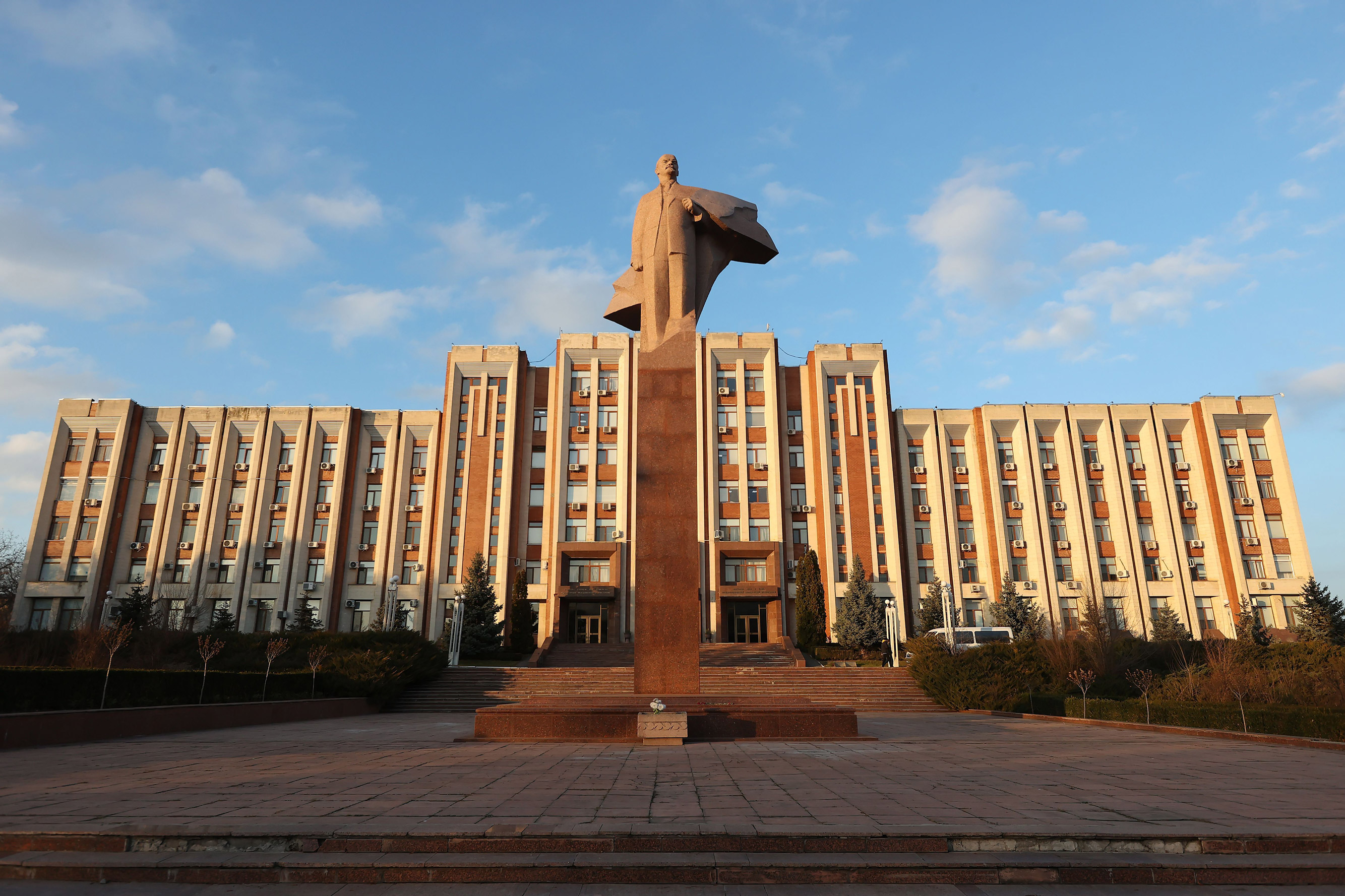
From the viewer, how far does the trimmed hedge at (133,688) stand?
13.4 m

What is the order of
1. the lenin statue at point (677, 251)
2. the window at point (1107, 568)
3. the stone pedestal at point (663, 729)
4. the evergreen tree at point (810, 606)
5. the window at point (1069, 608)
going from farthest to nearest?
1. the window at point (1107, 568)
2. the window at point (1069, 608)
3. the evergreen tree at point (810, 606)
4. the lenin statue at point (677, 251)
5. the stone pedestal at point (663, 729)

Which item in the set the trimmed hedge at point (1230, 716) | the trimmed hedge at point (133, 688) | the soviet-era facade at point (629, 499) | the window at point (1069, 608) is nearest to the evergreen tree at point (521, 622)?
the soviet-era facade at point (629, 499)

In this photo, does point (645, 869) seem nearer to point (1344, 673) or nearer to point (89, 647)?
point (1344, 673)

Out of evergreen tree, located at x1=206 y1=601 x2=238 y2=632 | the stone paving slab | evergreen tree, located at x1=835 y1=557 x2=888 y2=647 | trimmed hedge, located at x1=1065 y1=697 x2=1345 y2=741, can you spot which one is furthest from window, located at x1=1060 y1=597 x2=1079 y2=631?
evergreen tree, located at x1=206 y1=601 x2=238 y2=632

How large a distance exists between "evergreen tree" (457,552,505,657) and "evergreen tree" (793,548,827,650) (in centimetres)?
1567

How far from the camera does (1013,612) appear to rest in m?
40.5

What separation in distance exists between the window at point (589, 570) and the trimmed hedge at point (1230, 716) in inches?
1113

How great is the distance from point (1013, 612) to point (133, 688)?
3911 centimetres

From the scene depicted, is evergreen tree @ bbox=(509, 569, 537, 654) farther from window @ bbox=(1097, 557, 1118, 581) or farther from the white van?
window @ bbox=(1097, 557, 1118, 581)

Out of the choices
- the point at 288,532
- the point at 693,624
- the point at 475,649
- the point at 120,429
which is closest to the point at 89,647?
the point at 475,649

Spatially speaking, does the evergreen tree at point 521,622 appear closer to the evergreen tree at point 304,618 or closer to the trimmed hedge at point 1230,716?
the evergreen tree at point 304,618

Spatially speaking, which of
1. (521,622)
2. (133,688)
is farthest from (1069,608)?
(133,688)

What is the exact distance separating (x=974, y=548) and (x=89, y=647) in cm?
4309

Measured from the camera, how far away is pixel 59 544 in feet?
147
